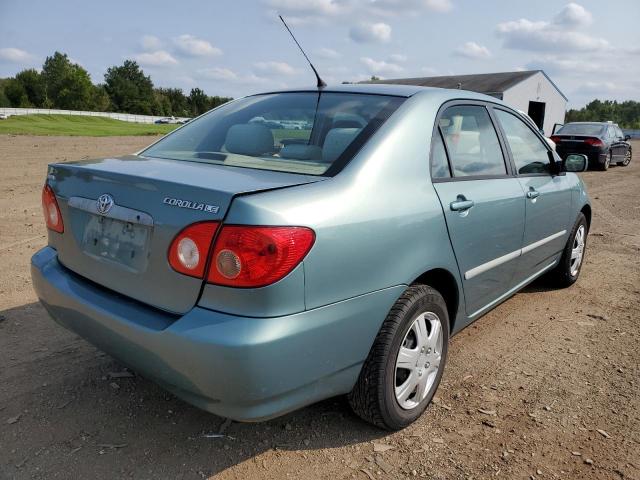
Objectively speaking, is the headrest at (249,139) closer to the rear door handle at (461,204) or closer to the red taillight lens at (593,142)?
the rear door handle at (461,204)

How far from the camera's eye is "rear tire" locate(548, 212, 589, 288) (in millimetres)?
4629

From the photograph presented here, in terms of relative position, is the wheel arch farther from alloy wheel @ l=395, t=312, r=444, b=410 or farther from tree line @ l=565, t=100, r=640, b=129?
tree line @ l=565, t=100, r=640, b=129

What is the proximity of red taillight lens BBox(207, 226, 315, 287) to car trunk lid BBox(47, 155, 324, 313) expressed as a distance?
0.10m

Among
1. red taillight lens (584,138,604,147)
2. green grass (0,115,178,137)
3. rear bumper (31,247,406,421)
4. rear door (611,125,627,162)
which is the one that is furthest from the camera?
green grass (0,115,178,137)

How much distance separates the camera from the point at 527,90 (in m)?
41.1

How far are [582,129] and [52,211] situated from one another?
17.4 meters

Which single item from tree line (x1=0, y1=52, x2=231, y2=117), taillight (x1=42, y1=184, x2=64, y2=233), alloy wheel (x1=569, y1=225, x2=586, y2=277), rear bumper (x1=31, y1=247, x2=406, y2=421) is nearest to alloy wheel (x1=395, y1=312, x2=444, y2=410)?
rear bumper (x1=31, y1=247, x2=406, y2=421)

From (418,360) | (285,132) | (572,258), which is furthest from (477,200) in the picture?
(572,258)

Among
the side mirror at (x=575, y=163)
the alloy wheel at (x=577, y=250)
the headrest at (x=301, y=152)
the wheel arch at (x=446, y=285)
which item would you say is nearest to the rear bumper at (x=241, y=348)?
the wheel arch at (x=446, y=285)

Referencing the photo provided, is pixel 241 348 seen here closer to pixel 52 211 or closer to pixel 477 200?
pixel 52 211

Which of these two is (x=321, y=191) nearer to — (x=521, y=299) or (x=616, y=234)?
(x=521, y=299)

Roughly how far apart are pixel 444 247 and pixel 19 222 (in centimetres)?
592

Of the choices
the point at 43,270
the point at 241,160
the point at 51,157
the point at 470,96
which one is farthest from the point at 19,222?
the point at 51,157

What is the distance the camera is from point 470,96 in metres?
3.27
